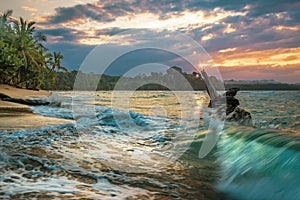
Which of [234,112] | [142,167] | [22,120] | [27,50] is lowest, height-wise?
[142,167]

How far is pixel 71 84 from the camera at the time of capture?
4058 inches

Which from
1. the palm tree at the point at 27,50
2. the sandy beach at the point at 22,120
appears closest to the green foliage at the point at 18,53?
the palm tree at the point at 27,50

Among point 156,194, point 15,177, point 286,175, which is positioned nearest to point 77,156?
point 15,177

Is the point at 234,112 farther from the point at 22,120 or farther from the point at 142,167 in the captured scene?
the point at 22,120

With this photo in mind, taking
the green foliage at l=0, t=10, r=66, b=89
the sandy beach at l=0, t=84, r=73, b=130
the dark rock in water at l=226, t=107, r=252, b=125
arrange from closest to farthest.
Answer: the sandy beach at l=0, t=84, r=73, b=130 < the dark rock in water at l=226, t=107, r=252, b=125 < the green foliage at l=0, t=10, r=66, b=89

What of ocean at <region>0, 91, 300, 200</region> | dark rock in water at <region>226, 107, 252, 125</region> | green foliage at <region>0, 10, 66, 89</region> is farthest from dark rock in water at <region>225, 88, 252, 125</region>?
green foliage at <region>0, 10, 66, 89</region>

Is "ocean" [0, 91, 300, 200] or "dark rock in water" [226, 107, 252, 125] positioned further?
"dark rock in water" [226, 107, 252, 125]

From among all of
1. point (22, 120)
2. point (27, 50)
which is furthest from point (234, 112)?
point (27, 50)

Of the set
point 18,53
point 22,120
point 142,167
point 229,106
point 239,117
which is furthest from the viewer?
point 18,53

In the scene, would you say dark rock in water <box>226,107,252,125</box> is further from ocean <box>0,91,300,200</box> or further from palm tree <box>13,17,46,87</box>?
palm tree <box>13,17,46,87</box>

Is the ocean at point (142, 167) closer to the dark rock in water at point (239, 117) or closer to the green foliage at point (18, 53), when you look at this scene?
the dark rock in water at point (239, 117)

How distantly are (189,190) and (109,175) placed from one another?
1.38 meters

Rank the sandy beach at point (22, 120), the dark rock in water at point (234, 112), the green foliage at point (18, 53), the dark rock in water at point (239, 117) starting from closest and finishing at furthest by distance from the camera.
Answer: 1. the sandy beach at point (22, 120)
2. the dark rock in water at point (239, 117)
3. the dark rock in water at point (234, 112)
4. the green foliage at point (18, 53)

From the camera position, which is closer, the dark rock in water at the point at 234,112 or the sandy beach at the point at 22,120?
the sandy beach at the point at 22,120
